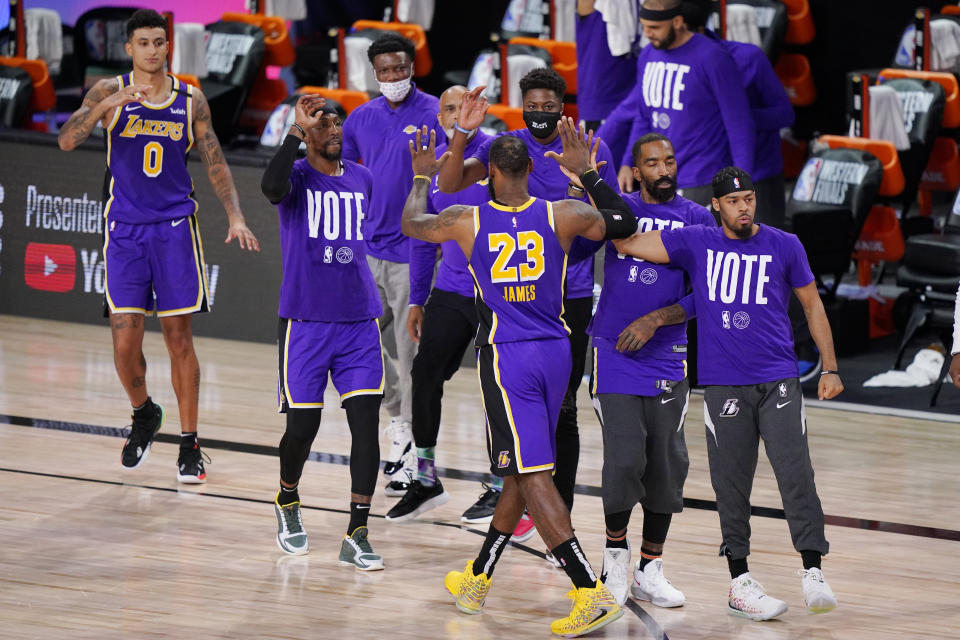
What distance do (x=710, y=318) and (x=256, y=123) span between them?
926 centimetres

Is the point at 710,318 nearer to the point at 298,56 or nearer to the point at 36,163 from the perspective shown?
the point at 36,163

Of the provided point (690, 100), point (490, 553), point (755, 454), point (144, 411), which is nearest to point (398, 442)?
point (144, 411)

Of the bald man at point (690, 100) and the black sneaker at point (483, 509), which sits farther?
the bald man at point (690, 100)

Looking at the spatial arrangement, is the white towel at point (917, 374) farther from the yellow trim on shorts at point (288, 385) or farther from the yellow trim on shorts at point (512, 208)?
the yellow trim on shorts at point (512, 208)

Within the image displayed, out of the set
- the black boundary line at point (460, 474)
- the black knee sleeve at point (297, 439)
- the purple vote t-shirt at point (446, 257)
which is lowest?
the black boundary line at point (460, 474)

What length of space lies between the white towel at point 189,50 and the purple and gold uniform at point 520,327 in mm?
8423

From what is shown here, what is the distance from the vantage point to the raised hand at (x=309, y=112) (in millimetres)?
5676

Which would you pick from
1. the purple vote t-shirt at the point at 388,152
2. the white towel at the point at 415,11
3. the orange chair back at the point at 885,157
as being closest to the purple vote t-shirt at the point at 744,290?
the purple vote t-shirt at the point at 388,152

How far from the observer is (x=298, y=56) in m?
15.1

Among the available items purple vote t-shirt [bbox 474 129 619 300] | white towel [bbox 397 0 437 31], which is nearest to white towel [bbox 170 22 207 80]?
white towel [bbox 397 0 437 31]

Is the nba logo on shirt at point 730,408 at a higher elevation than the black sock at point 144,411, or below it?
higher

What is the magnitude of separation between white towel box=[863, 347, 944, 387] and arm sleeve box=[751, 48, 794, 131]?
71.6 inches

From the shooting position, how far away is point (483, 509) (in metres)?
6.52

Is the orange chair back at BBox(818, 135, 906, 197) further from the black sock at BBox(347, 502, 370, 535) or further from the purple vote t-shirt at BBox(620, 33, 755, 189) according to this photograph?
the black sock at BBox(347, 502, 370, 535)
